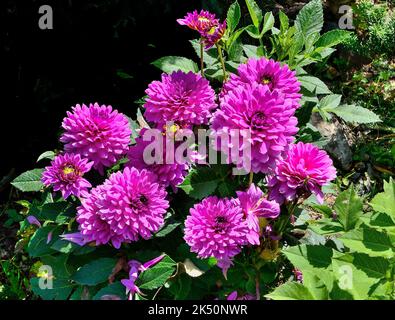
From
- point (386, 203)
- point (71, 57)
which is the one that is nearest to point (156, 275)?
point (386, 203)

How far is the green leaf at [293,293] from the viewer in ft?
4.06

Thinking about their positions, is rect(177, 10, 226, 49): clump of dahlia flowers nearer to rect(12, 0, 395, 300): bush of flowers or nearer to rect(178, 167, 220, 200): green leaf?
rect(12, 0, 395, 300): bush of flowers

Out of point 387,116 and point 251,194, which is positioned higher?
point 387,116

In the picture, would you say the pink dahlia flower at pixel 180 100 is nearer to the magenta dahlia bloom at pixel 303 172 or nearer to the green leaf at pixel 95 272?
the magenta dahlia bloom at pixel 303 172

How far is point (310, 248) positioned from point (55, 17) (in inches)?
61.3

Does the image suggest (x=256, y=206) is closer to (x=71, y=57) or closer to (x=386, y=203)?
(x=386, y=203)

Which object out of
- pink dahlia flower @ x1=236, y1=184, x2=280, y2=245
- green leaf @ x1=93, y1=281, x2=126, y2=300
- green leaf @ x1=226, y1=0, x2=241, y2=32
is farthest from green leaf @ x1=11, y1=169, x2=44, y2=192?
green leaf @ x1=226, y1=0, x2=241, y2=32

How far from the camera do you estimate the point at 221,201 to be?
139 centimetres

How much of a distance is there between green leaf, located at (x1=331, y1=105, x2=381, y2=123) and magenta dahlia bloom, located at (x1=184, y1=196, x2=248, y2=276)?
65 centimetres

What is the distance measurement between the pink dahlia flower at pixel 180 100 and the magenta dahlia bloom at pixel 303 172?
26 cm

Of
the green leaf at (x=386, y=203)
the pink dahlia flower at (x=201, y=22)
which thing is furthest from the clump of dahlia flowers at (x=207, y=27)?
the green leaf at (x=386, y=203)

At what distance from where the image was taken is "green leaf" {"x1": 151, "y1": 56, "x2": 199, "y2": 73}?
6.05 ft
